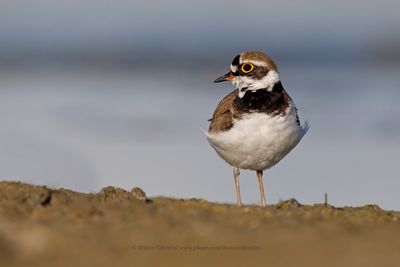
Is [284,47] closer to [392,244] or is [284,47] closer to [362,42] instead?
[362,42]

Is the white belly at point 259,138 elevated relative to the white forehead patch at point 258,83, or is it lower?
lower

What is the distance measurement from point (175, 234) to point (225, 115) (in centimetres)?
297

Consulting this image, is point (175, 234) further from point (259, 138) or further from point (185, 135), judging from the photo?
point (185, 135)

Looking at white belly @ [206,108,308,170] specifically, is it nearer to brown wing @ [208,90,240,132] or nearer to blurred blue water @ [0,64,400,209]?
brown wing @ [208,90,240,132]

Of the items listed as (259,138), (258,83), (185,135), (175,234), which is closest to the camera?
(175,234)

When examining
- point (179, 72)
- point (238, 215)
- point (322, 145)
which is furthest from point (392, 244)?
point (179, 72)

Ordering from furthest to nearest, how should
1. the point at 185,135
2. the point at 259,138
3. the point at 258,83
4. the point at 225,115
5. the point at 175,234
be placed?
the point at 185,135 → the point at 258,83 → the point at 225,115 → the point at 259,138 → the point at 175,234

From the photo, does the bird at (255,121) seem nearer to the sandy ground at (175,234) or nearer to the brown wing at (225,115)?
the brown wing at (225,115)

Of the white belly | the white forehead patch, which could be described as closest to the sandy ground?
the white belly

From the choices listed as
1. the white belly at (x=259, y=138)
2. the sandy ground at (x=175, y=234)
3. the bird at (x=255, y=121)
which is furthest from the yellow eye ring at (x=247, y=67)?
the sandy ground at (x=175, y=234)

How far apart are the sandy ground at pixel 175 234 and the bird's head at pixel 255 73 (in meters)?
1.83

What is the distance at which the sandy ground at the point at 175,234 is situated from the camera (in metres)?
5.23

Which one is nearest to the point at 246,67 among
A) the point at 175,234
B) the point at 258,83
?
the point at 258,83

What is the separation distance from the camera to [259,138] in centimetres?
812
